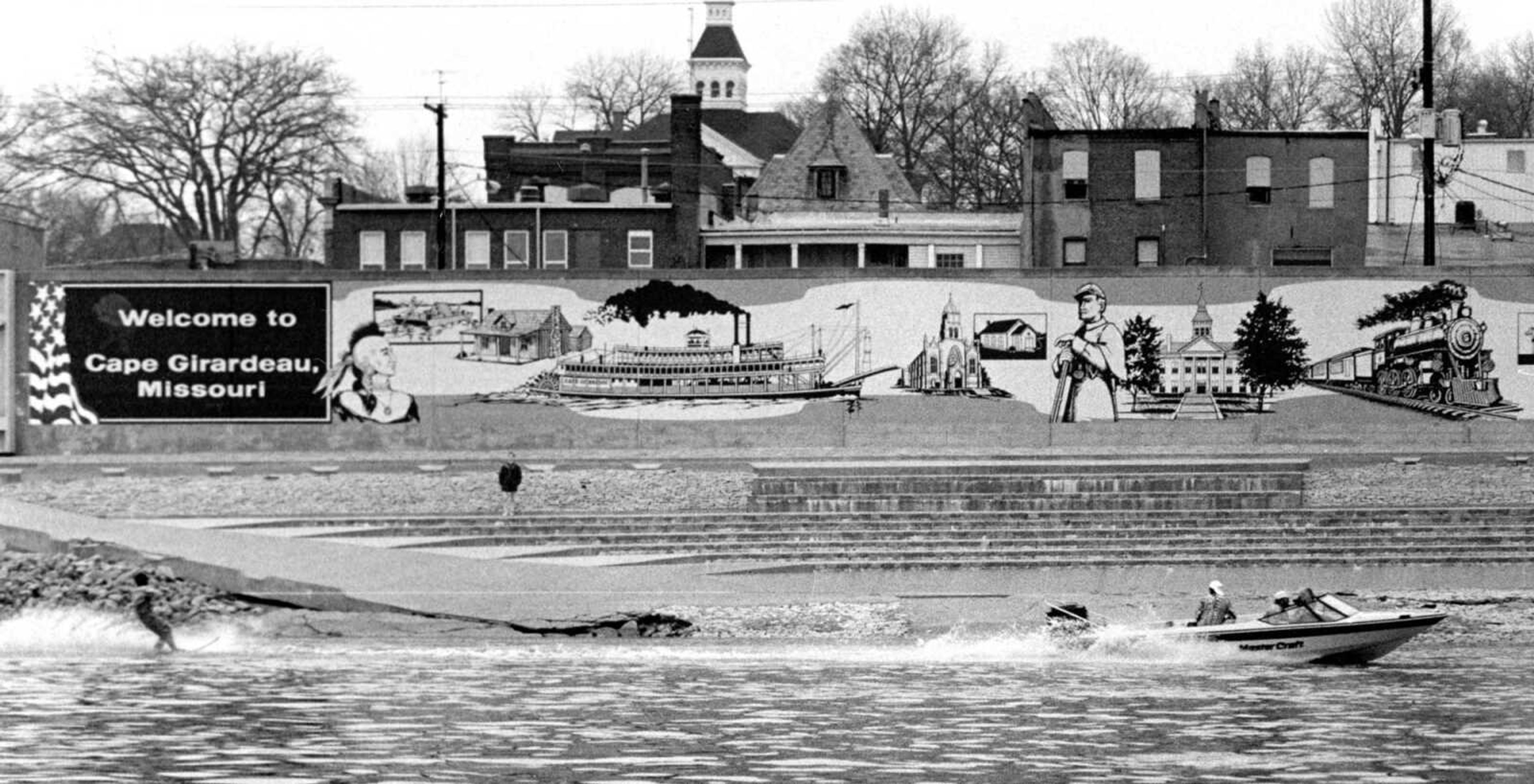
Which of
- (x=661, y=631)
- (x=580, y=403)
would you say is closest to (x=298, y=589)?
(x=661, y=631)

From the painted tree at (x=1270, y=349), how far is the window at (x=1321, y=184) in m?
25.0

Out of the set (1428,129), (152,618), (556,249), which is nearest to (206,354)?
(152,618)

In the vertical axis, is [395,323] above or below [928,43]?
below

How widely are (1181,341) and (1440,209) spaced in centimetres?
3413

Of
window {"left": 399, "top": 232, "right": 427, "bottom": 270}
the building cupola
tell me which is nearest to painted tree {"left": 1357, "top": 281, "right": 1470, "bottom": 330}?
window {"left": 399, "top": 232, "right": 427, "bottom": 270}

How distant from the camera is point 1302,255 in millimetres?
72125

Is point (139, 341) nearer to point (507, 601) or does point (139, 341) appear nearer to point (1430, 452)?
point (507, 601)

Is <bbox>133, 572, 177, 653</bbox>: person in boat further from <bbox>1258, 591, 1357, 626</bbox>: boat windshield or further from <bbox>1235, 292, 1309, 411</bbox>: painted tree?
<bbox>1235, 292, 1309, 411</bbox>: painted tree

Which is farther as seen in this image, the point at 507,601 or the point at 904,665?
the point at 507,601

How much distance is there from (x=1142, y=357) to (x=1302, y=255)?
24.8 meters

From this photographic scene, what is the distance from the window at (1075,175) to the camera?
2844 inches

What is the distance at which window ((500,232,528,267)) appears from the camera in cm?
7544

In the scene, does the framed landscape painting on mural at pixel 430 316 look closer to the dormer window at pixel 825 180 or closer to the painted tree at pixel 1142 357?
the painted tree at pixel 1142 357

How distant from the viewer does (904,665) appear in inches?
1270
